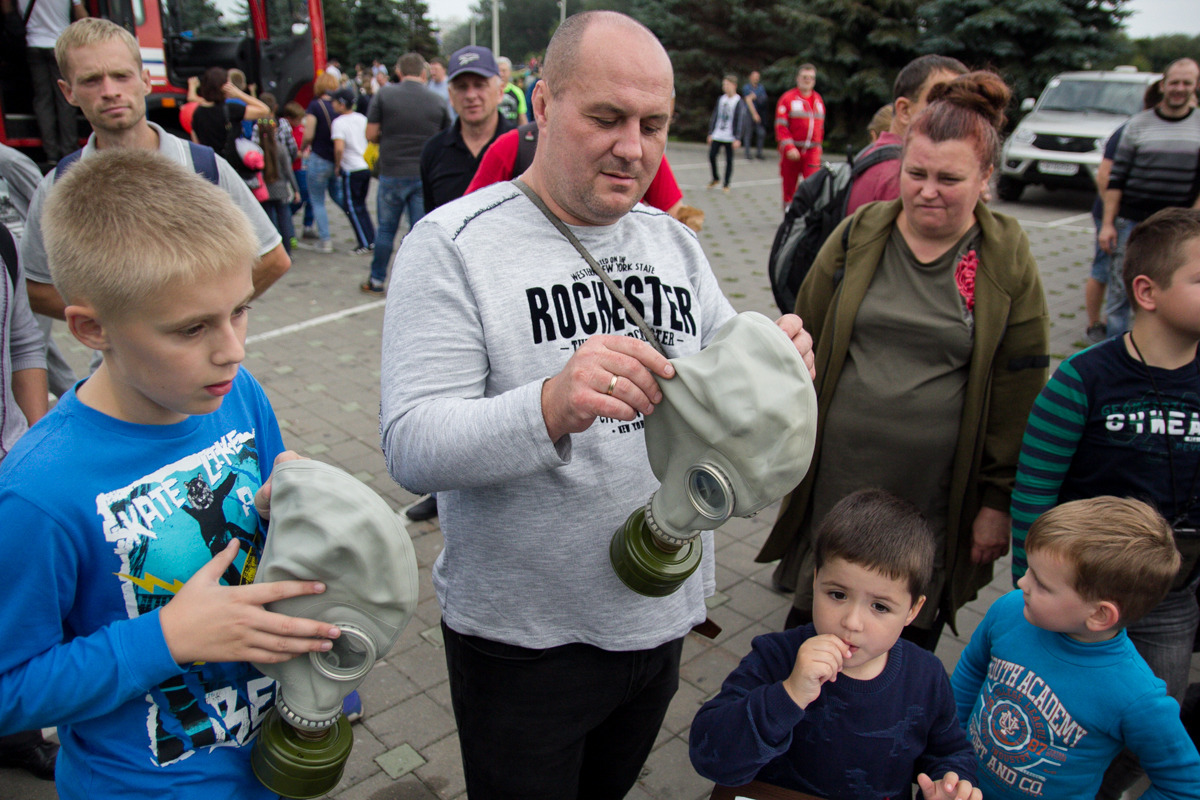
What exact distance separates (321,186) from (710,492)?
31.2ft

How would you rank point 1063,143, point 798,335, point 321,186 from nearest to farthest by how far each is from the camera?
point 798,335, point 321,186, point 1063,143

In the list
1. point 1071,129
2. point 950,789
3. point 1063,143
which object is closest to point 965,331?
point 950,789

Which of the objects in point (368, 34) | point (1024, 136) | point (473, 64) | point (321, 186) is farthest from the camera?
point (368, 34)

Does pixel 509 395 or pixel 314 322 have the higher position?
pixel 509 395

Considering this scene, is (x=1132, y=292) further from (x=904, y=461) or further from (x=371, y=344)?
(x=371, y=344)

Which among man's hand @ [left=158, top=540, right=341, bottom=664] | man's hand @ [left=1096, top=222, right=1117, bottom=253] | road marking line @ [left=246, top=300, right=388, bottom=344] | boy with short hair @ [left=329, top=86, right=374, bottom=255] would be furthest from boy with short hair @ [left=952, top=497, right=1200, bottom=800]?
boy with short hair @ [left=329, top=86, right=374, bottom=255]

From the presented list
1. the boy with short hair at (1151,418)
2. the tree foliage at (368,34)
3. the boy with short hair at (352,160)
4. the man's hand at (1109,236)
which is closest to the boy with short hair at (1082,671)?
the boy with short hair at (1151,418)

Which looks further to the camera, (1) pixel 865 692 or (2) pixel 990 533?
(2) pixel 990 533

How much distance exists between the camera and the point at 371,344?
22.3 ft

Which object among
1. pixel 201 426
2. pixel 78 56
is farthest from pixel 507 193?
pixel 78 56

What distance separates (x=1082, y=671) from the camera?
6.27 ft

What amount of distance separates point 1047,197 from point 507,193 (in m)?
17.0

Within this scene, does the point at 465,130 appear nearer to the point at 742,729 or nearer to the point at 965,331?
the point at 965,331

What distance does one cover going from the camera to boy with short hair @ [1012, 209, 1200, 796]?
2170mm
